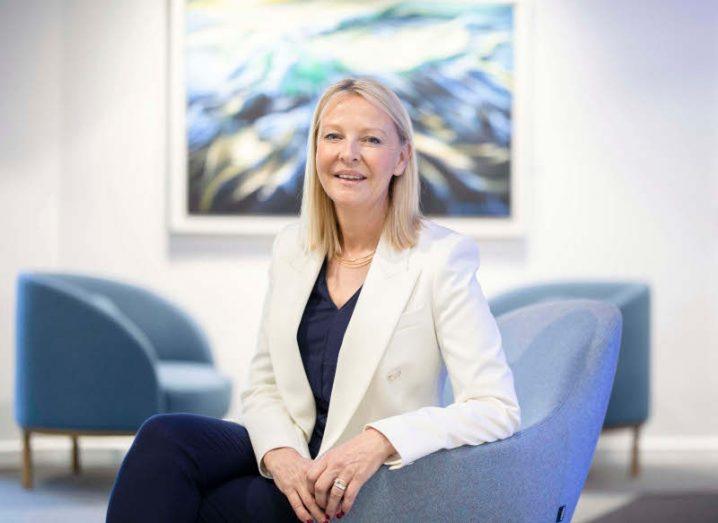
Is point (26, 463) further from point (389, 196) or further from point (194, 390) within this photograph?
point (389, 196)

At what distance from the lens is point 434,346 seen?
6.72 ft

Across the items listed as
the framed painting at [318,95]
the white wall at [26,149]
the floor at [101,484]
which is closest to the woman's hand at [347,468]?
the floor at [101,484]

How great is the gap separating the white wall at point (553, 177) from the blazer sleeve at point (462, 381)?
130 inches

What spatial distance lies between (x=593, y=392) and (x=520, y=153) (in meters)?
3.33

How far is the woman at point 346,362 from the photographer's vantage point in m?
1.87

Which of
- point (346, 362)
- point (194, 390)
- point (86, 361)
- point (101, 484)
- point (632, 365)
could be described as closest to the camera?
point (346, 362)

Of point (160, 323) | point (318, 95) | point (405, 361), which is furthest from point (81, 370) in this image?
point (405, 361)

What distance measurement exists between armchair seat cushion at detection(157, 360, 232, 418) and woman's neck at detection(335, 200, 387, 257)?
2.21 meters

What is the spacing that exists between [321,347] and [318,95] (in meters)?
3.24

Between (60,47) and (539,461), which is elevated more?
(60,47)

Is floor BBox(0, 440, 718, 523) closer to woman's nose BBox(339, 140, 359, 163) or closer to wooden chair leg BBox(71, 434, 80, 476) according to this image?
wooden chair leg BBox(71, 434, 80, 476)

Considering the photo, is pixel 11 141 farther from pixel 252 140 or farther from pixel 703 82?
pixel 703 82

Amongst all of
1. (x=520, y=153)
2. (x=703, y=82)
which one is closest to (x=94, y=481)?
(x=520, y=153)

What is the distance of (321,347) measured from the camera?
2.14 m
